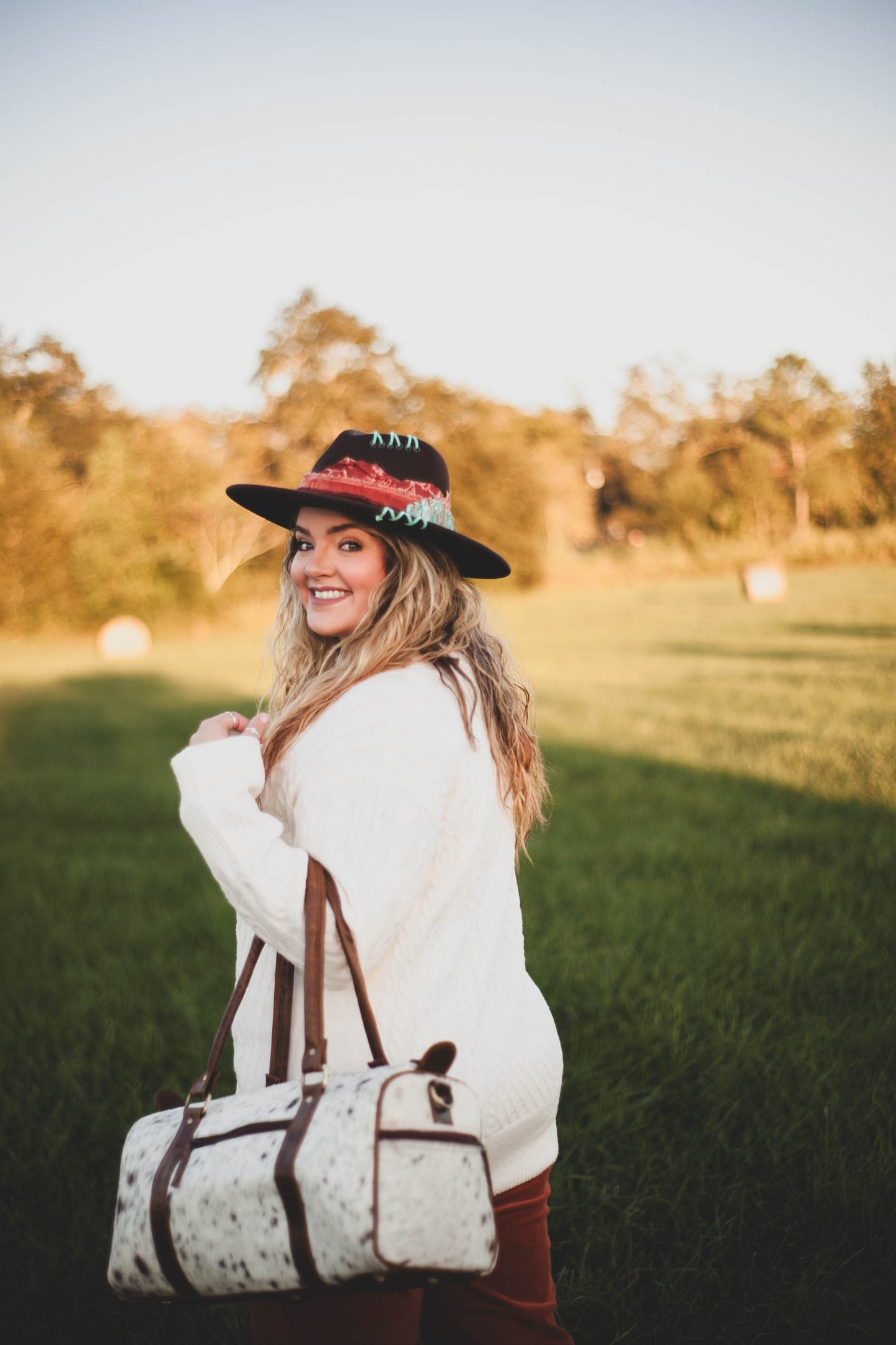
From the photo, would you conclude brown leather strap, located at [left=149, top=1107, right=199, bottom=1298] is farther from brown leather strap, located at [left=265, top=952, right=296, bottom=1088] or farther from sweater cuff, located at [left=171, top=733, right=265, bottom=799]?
sweater cuff, located at [left=171, top=733, right=265, bottom=799]

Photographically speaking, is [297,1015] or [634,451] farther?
[634,451]

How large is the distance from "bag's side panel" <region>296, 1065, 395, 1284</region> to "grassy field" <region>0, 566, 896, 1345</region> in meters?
1.56

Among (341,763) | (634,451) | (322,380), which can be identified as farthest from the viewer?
(634,451)

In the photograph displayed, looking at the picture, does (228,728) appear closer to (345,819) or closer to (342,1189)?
(345,819)

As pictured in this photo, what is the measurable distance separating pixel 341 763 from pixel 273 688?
817 millimetres

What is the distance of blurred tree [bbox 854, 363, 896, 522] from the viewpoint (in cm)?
1226

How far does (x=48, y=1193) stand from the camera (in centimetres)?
275

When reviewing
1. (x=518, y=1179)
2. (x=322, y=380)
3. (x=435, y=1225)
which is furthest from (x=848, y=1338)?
(x=322, y=380)

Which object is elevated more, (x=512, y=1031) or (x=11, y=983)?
(x=512, y=1031)

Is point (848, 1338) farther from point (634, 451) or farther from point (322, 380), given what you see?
point (634, 451)

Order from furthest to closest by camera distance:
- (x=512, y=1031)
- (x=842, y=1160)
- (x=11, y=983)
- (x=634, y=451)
A: (x=634, y=451), (x=11, y=983), (x=842, y=1160), (x=512, y=1031)

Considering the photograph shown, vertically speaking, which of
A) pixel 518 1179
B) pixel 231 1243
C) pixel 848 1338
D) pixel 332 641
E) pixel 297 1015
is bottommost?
pixel 848 1338

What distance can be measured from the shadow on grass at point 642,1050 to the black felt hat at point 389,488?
2.07 m

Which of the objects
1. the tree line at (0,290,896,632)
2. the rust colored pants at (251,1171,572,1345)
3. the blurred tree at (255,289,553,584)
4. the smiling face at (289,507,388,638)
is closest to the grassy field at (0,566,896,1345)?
the rust colored pants at (251,1171,572,1345)
